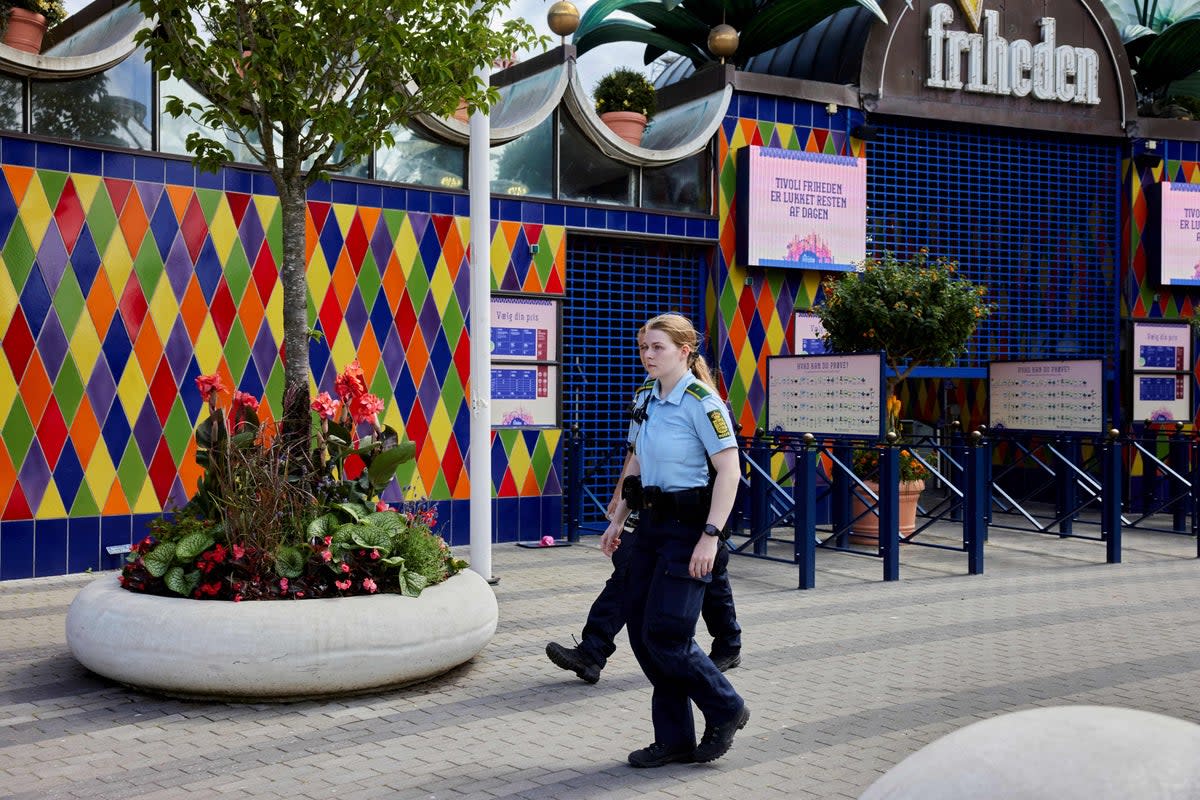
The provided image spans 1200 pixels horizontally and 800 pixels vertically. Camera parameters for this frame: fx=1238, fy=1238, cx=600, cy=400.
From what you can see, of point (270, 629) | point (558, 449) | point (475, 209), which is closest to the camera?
point (270, 629)

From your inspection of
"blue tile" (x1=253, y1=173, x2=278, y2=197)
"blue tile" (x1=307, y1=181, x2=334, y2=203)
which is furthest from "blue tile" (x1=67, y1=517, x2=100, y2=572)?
"blue tile" (x1=307, y1=181, x2=334, y2=203)

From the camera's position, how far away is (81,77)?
9969 mm

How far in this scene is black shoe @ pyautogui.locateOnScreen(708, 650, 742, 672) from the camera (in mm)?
6785

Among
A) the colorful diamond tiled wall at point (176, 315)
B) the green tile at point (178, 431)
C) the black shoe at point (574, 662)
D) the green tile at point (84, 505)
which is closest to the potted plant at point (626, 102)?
the colorful diamond tiled wall at point (176, 315)

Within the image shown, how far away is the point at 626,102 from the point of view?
1360cm

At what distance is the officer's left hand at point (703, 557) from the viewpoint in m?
4.85

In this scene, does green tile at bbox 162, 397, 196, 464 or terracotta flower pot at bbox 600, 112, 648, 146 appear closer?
green tile at bbox 162, 397, 196, 464

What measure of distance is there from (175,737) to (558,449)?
24.3ft

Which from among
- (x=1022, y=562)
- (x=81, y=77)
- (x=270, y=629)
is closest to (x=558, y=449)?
(x=1022, y=562)

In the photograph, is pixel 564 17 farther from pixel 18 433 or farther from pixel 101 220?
pixel 18 433

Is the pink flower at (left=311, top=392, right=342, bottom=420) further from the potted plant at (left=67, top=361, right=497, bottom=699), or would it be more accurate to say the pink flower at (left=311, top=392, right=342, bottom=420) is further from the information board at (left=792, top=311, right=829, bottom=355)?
the information board at (left=792, top=311, right=829, bottom=355)

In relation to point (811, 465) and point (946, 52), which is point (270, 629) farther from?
point (946, 52)

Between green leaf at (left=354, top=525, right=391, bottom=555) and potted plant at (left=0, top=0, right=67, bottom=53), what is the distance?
553 cm

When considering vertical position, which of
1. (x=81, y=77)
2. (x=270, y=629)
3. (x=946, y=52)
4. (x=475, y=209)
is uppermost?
(x=946, y=52)
